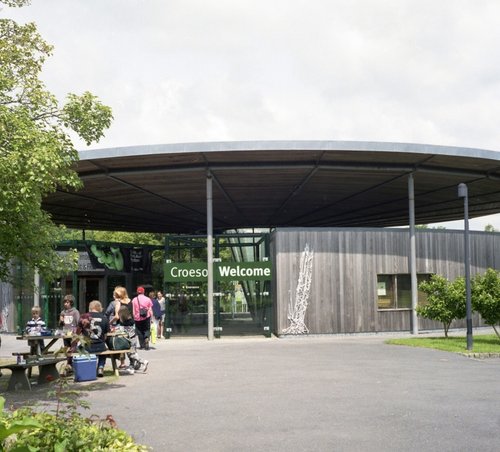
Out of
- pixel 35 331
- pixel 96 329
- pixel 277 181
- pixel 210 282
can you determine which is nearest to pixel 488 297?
pixel 210 282

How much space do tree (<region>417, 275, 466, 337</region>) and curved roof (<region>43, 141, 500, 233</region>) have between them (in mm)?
4283

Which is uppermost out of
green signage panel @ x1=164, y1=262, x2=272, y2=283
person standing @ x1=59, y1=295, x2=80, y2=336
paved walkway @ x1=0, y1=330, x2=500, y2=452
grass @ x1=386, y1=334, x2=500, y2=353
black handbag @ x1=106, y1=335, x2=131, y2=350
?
green signage panel @ x1=164, y1=262, x2=272, y2=283

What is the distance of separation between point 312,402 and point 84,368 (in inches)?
199

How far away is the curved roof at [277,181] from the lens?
763 inches

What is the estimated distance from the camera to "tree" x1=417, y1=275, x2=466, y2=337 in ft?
59.9

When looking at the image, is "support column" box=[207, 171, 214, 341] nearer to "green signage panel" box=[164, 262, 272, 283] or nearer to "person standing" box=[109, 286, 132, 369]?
"green signage panel" box=[164, 262, 272, 283]

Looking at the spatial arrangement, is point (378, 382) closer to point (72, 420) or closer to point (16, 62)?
point (72, 420)

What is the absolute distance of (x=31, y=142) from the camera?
29.8 ft

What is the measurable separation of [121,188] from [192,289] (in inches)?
229

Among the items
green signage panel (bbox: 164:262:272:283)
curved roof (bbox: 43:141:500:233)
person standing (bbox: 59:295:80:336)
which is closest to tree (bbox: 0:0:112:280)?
person standing (bbox: 59:295:80:336)

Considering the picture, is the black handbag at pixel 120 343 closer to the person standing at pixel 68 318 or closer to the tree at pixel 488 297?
the person standing at pixel 68 318

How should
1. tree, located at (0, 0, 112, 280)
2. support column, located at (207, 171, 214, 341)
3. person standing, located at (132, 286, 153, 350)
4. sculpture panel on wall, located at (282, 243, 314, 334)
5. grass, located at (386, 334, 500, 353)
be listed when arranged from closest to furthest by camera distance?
tree, located at (0, 0, 112, 280)
grass, located at (386, 334, 500, 353)
person standing, located at (132, 286, 153, 350)
support column, located at (207, 171, 214, 341)
sculpture panel on wall, located at (282, 243, 314, 334)

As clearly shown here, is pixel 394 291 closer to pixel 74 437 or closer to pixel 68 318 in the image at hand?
pixel 68 318

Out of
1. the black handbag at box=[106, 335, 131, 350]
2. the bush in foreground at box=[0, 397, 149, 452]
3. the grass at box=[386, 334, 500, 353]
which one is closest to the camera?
the bush in foreground at box=[0, 397, 149, 452]
